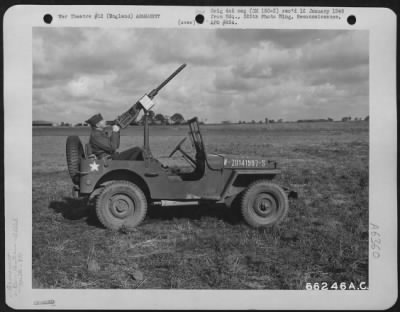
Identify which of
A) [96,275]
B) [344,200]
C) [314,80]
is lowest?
[96,275]

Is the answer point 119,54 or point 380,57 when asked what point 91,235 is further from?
point 380,57

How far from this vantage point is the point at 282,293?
13.3 feet

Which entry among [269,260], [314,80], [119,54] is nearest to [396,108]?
[314,80]

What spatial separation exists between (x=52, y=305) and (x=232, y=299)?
1.74 metres

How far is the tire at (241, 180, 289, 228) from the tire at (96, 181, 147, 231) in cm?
118

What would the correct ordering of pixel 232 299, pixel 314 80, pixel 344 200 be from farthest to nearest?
pixel 344 200, pixel 314 80, pixel 232 299

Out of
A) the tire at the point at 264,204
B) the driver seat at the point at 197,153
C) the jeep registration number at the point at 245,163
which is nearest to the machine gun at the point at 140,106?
the driver seat at the point at 197,153

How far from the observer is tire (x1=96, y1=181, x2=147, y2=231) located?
15.6 feet

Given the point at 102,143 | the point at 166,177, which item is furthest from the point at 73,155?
the point at 166,177

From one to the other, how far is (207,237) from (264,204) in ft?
2.63

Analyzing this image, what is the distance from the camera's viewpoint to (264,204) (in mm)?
4887

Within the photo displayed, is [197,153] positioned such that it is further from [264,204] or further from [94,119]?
[94,119]

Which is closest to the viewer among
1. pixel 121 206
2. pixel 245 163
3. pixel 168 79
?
pixel 168 79

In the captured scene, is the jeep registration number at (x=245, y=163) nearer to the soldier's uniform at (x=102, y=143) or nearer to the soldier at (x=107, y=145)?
the soldier at (x=107, y=145)
